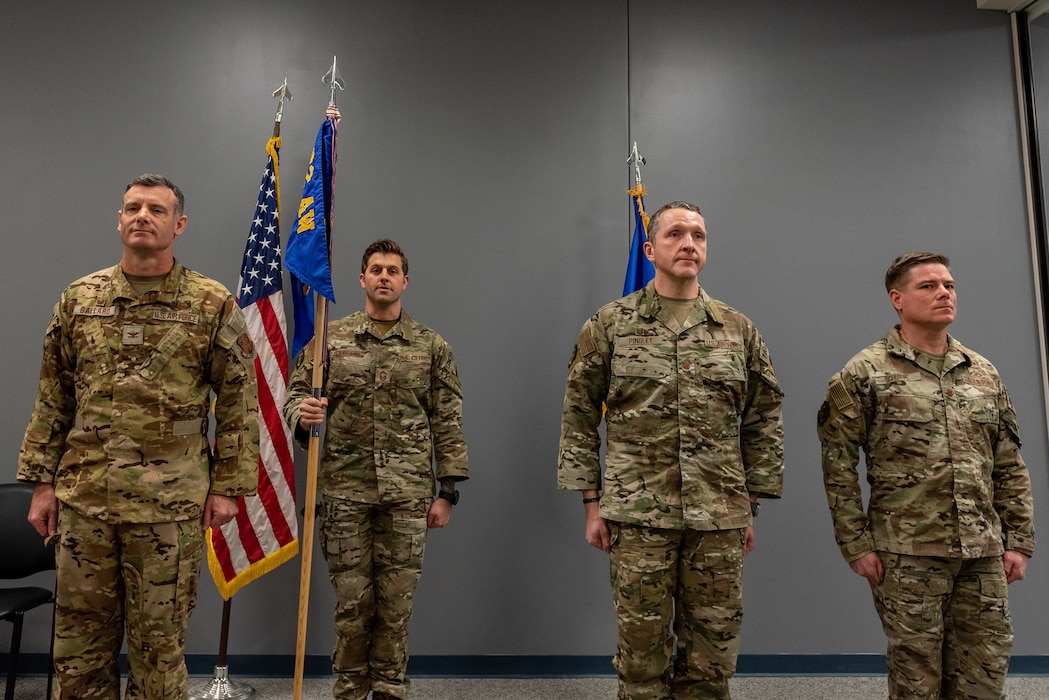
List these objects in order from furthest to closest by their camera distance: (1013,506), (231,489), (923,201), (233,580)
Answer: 1. (923,201)
2. (233,580)
3. (1013,506)
4. (231,489)

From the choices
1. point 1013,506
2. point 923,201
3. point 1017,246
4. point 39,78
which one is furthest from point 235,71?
point 1017,246

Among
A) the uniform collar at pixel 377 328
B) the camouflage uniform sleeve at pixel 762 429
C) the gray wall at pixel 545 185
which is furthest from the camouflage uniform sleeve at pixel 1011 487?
the uniform collar at pixel 377 328

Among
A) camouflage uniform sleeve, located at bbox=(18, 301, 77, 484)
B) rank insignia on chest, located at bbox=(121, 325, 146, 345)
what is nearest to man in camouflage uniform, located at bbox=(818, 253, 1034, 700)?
rank insignia on chest, located at bbox=(121, 325, 146, 345)

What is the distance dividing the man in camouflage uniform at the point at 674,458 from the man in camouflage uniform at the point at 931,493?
0.87 feet

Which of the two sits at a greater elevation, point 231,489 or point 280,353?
point 280,353

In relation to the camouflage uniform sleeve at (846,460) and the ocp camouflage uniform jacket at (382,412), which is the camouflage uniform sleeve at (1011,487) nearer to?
the camouflage uniform sleeve at (846,460)

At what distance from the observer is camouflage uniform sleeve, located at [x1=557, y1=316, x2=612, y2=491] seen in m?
2.14

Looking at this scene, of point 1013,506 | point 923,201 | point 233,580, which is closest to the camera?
point 1013,506

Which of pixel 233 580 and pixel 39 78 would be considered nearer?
pixel 233 580

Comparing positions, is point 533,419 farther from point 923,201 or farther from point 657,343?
point 923,201

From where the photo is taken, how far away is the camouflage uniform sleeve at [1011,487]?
216 centimetres

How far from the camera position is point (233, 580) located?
2.83 meters

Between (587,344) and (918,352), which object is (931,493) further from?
(587,344)

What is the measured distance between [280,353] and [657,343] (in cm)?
166
